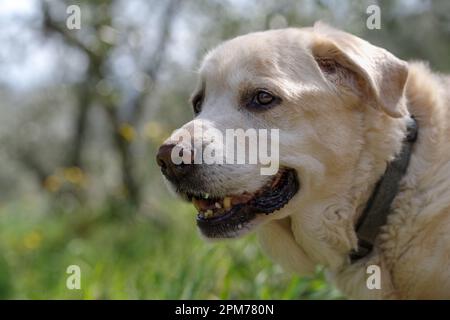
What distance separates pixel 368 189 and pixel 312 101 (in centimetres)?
52

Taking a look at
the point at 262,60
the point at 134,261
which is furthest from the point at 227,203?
the point at 134,261

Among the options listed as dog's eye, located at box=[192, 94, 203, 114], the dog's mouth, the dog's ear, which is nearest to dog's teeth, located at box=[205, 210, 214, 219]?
the dog's mouth

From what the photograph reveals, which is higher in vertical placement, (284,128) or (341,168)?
(284,128)

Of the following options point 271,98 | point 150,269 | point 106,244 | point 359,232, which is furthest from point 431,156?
point 106,244

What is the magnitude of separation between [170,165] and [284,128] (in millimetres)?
598

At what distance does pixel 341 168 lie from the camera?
319cm

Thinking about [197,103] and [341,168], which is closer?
[341,168]

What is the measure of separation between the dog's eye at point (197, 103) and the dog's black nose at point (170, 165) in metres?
0.69

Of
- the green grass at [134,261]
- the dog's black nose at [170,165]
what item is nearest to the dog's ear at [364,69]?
the dog's black nose at [170,165]

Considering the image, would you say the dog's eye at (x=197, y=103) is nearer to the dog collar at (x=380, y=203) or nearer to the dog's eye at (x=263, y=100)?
the dog's eye at (x=263, y=100)

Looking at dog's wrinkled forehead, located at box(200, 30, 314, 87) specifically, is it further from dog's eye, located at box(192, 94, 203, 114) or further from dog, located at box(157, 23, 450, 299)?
dog's eye, located at box(192, 94, 203, 114)

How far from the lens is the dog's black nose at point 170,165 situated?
291 cm

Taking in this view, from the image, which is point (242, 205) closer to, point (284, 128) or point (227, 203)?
point (227, 203)

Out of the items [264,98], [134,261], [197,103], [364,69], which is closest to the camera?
[364,69]
